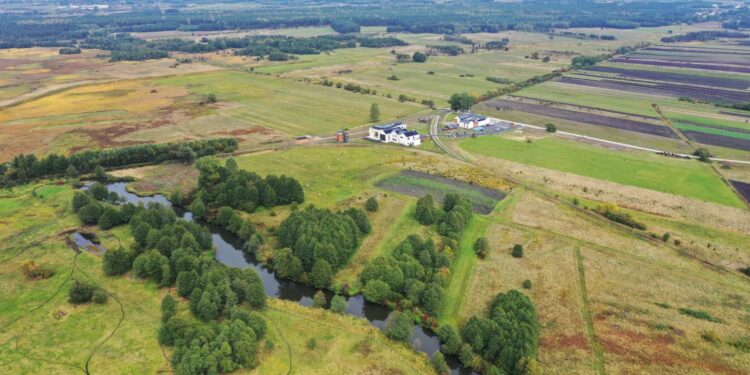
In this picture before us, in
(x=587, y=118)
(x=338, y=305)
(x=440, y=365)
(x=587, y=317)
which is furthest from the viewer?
(x=587, y=118)

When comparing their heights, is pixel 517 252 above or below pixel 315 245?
below

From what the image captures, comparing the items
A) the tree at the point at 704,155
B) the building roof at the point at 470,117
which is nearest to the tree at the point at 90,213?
the building roof at the point at 470,117

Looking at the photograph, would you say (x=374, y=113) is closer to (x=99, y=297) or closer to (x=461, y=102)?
(x=461, y=102)

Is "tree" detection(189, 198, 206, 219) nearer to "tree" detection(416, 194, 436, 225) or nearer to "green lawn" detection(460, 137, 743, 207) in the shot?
"tree" detection(416, 194, 436, 225)

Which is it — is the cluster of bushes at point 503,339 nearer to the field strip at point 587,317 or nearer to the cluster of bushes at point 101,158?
the field strip at point 587,317

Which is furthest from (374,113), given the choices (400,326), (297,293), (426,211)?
(400,326)

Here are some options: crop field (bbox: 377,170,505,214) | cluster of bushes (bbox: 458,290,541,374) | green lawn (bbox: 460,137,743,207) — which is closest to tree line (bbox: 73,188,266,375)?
cluster of bushes (bbox: 458,290,541,374)
